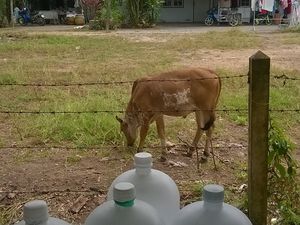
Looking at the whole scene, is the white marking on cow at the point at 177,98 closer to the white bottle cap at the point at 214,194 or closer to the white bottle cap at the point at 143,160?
the white bottle cap at the point at 143,160

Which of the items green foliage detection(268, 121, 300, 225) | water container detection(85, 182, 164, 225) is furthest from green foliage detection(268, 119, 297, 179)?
water container detection(85, 182, 164, 225)

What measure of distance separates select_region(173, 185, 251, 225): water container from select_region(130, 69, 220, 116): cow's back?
3.33 m

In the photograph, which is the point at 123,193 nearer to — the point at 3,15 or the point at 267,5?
the point at 267,5

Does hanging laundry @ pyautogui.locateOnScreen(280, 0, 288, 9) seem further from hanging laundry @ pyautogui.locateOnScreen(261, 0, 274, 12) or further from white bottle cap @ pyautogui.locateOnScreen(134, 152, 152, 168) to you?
white bottle cap @ pyautogui.locateOnScreen(134, 152, 152, 168)

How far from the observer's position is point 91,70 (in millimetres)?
11391

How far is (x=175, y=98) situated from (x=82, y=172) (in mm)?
1353

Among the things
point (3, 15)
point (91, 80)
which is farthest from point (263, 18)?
point (91, 80)

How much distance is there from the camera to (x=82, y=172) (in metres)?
5.24

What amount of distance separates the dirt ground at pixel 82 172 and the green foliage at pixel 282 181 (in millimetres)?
810

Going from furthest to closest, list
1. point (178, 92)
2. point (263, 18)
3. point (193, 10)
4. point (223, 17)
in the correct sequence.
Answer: point (193, 10) → point (223, 17) → point (263, 18) → point (178, 92)

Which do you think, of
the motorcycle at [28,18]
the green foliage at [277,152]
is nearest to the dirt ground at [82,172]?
the green foliage at [277,152]

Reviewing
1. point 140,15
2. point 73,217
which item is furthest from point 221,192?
point 140,15

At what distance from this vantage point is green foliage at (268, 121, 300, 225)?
3467 mm

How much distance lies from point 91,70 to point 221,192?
9.64 m
